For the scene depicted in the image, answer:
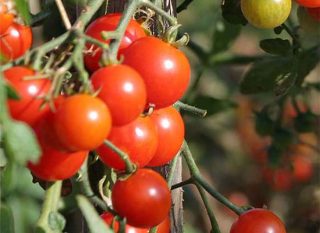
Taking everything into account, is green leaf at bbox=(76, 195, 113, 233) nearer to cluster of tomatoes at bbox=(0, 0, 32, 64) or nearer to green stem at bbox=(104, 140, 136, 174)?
green stem at bbox=(104, 140, 136, 174)

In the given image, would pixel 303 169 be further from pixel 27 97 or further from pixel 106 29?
pixel 27 97

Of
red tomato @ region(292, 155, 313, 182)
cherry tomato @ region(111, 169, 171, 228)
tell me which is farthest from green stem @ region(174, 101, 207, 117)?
red tomato @ region(292, 155, 313, 182)

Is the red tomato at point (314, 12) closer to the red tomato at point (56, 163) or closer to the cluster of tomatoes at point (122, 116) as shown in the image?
the cluster of tomatoes at point (122, 116)

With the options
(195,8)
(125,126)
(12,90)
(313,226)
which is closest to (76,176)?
(125,126)

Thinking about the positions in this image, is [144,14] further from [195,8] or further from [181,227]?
[195,8]

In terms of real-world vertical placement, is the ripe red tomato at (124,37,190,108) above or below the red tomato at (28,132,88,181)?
above

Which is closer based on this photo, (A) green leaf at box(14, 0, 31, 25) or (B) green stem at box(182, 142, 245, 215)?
(A) green leaf at box(14, 0, 31, 25)
